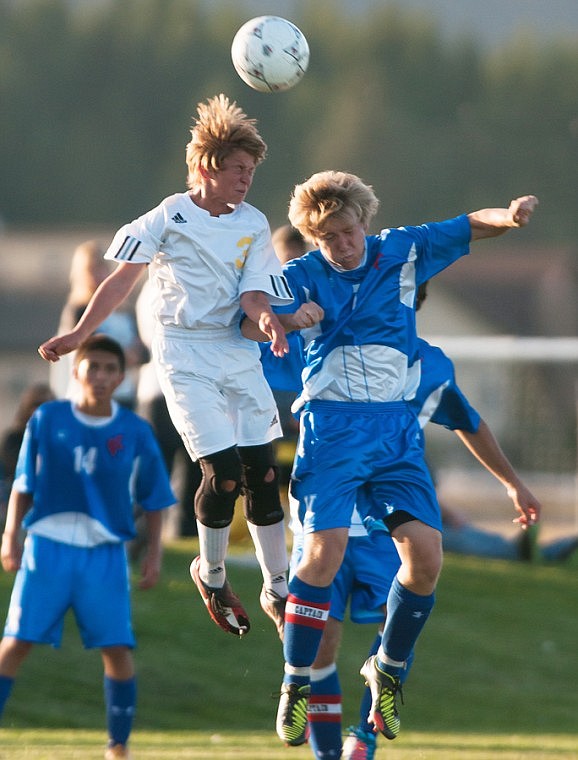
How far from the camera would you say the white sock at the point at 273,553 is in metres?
5.57

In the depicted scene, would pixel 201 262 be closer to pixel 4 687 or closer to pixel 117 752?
pixel 4 687

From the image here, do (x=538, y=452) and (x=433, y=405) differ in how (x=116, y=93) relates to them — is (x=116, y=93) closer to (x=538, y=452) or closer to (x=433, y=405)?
(x=538, y=452)

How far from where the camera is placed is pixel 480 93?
58.6 m

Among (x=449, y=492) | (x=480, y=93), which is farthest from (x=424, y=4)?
(x=449, y=492)

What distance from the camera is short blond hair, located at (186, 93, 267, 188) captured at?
5133 mm

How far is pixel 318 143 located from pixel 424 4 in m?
12.4

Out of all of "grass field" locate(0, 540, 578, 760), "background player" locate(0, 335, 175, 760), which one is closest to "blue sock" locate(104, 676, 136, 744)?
"background player" locate(0, 335, 175, 760)

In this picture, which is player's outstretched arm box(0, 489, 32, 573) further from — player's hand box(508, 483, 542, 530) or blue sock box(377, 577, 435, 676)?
player's hand box(508, 483, 542, 530)

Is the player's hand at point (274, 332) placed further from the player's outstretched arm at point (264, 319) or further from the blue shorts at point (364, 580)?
the blue shorts at point (364, 580)

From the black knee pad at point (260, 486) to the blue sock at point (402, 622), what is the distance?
0.54 m

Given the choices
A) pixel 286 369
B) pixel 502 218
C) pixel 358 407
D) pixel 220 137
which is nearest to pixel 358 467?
pixel 358 407

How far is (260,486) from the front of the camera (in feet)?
17.8

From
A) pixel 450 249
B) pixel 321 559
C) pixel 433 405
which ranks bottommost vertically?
pixel 321 559

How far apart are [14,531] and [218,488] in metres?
1.70
